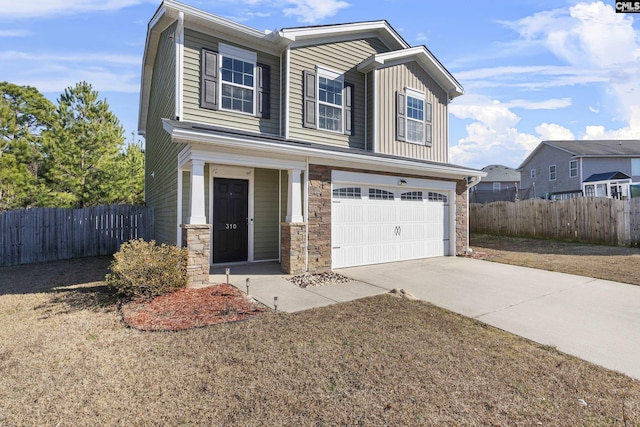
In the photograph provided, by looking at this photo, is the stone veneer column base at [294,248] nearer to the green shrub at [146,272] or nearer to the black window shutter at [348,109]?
the green shrub at [146,272]

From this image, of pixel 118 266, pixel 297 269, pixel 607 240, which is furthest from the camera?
pixel 607 240

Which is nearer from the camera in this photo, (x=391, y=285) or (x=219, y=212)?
(x=391, y=285)

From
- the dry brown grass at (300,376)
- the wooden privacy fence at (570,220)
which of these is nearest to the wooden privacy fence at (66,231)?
the dry brown grass at (300,376)

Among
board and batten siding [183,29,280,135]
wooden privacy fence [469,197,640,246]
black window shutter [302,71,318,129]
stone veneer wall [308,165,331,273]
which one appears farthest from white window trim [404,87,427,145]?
wooden privacy fence [469,197,640,246]

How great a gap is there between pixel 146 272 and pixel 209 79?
5.09 m

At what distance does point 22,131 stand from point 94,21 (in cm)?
991

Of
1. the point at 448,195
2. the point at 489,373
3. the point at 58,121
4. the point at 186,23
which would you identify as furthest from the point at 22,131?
the point at 489,373

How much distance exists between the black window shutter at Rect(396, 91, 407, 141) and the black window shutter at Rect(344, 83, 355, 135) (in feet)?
5.44

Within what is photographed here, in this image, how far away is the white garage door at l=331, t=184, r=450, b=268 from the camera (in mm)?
8352

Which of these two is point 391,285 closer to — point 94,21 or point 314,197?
point 314,197

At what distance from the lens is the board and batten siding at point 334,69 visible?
29.8 ft

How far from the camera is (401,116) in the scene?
35.2ft

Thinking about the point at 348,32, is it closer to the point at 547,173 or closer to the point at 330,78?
the point at 330,78

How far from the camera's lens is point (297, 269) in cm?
735
